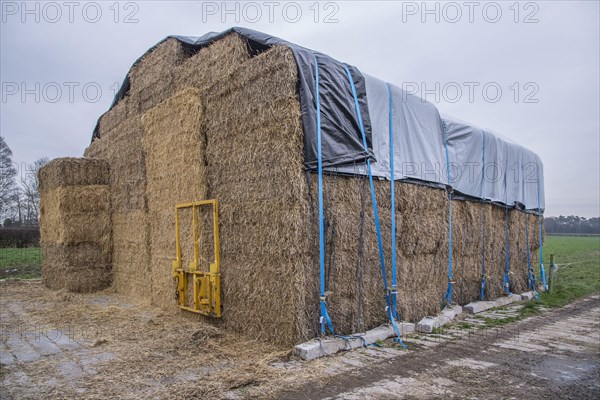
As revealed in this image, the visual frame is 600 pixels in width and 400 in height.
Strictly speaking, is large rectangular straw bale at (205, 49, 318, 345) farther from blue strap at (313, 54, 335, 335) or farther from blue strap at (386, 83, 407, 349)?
blue strap at (386, 83, 407, 349)

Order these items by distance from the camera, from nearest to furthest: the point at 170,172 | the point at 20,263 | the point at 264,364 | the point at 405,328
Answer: the point at 264,364 → the point at 405,328 → the point at 170,172 → the point at 20,263

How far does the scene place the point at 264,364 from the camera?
194 inches

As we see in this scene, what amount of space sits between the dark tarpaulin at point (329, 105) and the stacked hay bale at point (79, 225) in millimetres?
6541

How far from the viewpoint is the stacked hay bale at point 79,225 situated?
425 inches

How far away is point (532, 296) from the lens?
10984 millimetres

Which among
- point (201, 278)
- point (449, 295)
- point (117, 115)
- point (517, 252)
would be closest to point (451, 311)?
point (449, 295)

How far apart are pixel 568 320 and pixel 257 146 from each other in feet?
21.2

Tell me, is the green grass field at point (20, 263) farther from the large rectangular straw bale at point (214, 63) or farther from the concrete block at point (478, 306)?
the concrete block at point (478, 306)

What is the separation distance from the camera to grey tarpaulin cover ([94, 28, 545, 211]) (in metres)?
5.85

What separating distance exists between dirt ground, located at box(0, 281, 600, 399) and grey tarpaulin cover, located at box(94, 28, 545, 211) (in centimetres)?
249

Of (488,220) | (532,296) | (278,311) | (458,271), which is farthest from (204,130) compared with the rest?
(532,296)

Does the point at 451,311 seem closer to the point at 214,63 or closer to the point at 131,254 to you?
the point at 214,63

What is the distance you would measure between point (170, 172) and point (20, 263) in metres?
12.9

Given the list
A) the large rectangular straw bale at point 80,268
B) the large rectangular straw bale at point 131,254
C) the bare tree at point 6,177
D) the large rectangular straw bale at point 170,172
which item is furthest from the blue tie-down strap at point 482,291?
the bare tree at point 6,177
